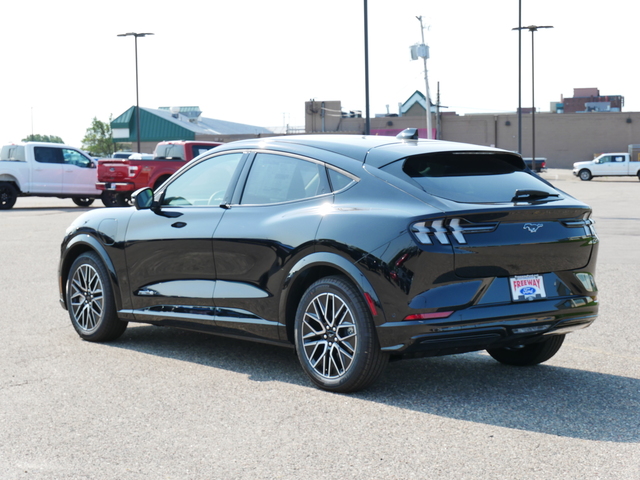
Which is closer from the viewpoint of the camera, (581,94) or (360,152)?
(360,152)

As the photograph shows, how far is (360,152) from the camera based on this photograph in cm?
568

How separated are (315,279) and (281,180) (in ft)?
2.66

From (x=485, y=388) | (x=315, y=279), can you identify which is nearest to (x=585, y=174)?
(x=485, y=388)

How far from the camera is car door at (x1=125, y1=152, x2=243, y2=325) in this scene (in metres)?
6.27

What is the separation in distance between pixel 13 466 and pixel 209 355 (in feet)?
8.66

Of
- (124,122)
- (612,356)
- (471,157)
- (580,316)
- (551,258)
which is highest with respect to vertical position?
(124,122)

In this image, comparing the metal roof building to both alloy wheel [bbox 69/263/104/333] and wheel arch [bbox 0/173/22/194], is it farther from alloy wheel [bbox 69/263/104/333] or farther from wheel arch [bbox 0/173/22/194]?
alloy wheel [bbox 69/263/104/333]

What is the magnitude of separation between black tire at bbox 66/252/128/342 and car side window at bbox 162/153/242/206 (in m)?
0.90

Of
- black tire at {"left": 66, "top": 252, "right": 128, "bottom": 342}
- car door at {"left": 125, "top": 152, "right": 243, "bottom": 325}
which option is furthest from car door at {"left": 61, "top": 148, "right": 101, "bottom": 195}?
car door at {"left": 125, "top": 152, "right": 243, "bottom": 325}

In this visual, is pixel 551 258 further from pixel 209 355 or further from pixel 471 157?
pixel 209 355

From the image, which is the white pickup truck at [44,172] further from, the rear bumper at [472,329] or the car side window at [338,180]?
the rear bumper at [472,329]

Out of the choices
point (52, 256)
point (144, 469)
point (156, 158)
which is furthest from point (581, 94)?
point (144, 469)

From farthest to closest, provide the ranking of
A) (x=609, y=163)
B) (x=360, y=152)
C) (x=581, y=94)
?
(x=581, y=94), (x=609, y=163), (x=360, y=152)

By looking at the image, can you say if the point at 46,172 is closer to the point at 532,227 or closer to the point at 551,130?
the point at 532,227
